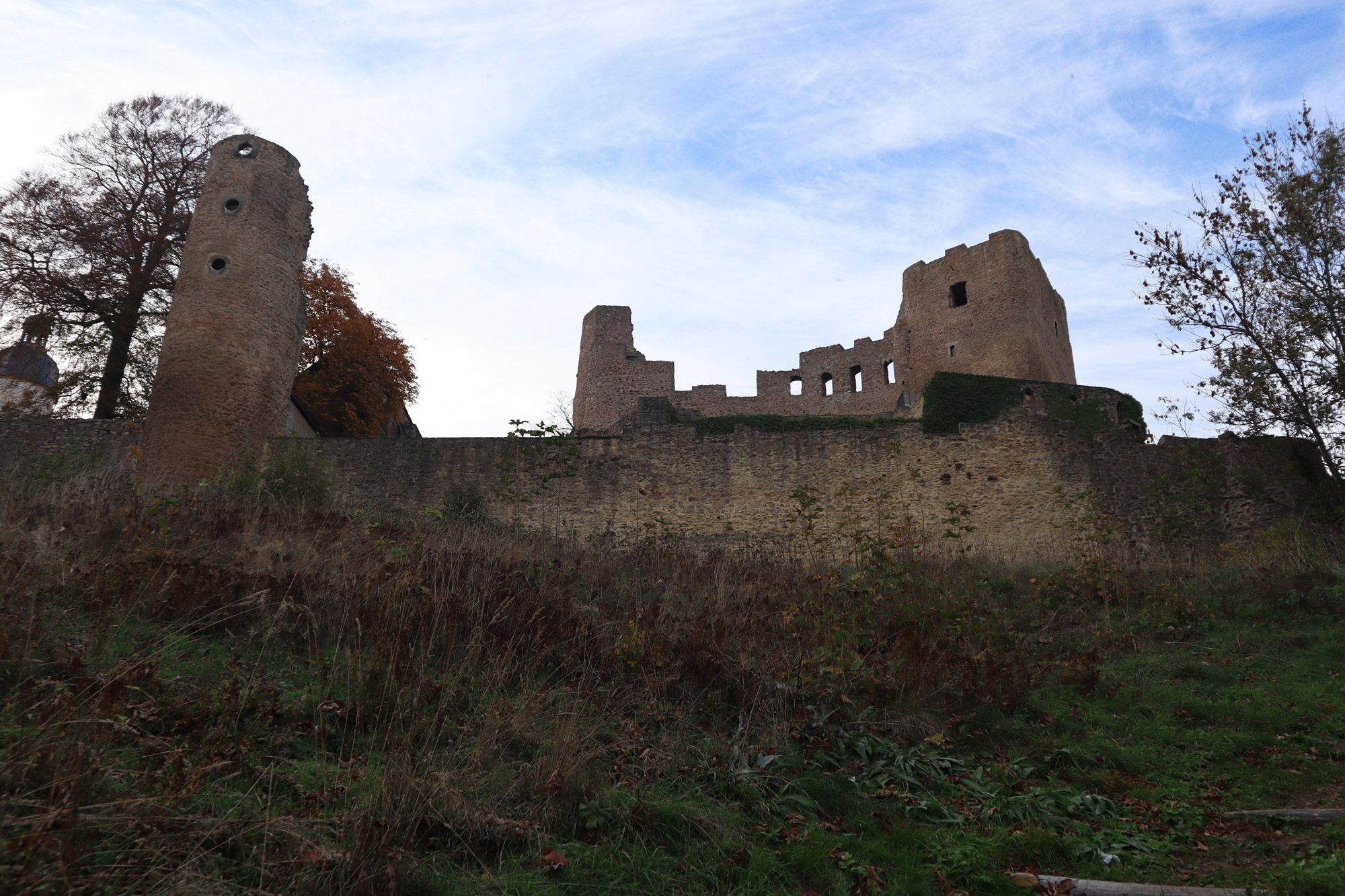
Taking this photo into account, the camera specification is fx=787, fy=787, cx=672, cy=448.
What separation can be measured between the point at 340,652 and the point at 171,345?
1283 cm

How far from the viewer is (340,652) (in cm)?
446

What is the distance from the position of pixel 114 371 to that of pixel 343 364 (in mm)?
5407

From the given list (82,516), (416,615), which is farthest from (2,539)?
(416,615)

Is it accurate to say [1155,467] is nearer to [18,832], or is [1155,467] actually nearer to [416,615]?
[416,615]

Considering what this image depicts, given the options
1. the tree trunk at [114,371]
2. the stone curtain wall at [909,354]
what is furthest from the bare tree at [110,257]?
the stone curtain wall at [909,354]

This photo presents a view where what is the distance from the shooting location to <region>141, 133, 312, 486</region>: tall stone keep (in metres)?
14.0

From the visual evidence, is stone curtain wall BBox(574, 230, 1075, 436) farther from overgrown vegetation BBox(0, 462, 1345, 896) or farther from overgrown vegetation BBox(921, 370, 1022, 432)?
overgrown vegetation BBox(0, 462, 1345, 896)

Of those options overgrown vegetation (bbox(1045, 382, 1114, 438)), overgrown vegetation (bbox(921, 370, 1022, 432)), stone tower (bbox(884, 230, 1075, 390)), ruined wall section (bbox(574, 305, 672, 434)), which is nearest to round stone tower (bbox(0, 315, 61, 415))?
ruined wall section (bbox(574, 305, 672, 434))

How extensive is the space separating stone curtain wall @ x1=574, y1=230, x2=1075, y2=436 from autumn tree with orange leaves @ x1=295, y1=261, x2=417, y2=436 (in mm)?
6611

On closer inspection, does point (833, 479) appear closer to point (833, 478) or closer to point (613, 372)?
point (833, 478)

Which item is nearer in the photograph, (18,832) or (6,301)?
(18,832)

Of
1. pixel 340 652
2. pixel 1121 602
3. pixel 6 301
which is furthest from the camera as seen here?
pixel 6 301

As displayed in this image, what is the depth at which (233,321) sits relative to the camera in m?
14.7

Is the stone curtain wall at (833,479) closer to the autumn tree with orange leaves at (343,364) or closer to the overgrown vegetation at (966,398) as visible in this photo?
the overgrown vegetation at (966,398)
